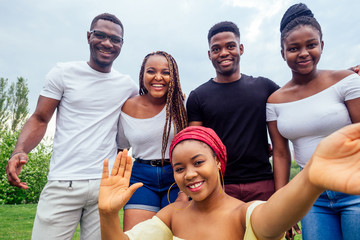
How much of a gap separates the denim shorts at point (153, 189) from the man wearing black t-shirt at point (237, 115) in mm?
624

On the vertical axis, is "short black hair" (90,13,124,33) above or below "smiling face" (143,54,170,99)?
above

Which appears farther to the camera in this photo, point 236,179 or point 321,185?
point 236,179

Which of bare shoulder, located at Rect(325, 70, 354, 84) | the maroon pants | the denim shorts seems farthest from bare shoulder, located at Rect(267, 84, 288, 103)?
the denim shorts

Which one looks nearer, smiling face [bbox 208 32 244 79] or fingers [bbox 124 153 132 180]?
fingers [bbox 124 153 132 180]

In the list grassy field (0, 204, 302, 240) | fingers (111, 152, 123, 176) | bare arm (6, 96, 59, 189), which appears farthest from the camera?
grassy field (0, 204, 302, 240)

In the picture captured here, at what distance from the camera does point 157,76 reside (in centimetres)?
347

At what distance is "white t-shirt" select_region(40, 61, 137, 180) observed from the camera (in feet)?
11.9

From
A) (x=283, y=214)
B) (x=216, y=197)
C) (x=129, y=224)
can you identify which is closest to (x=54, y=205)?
(x=129, y=224)

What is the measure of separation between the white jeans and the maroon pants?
1.63m

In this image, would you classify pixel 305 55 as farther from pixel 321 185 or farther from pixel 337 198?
pixel 321 185

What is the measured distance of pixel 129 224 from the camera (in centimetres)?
304

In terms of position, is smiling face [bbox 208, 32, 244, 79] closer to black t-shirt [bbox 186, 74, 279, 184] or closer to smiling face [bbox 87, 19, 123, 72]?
black t-shirt [bbox 186, 74, 279, 184]

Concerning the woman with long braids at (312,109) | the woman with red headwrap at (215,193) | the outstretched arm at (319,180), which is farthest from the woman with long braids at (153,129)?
the outstretched arm at (319,180)

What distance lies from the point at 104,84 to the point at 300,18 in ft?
8.04
